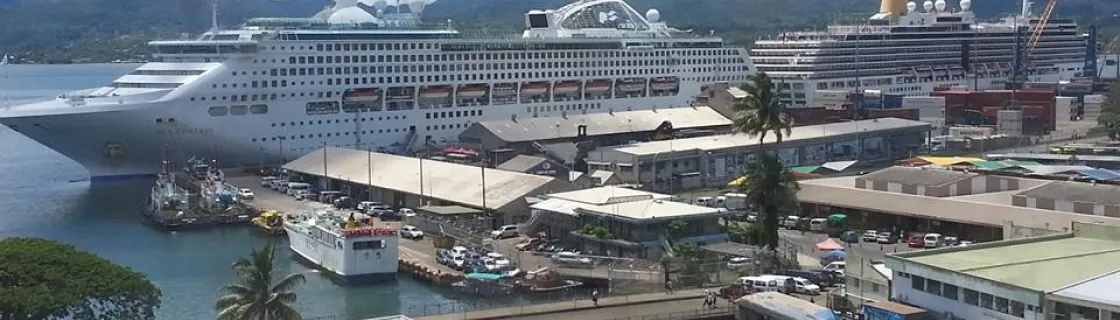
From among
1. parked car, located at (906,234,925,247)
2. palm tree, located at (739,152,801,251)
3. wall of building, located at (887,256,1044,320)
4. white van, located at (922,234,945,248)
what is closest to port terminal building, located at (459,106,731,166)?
parked car, located at (906,234,925,247)

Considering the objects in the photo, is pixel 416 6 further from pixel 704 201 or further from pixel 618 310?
pixel 618 310

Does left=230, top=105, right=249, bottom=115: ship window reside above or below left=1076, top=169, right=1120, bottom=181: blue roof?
above

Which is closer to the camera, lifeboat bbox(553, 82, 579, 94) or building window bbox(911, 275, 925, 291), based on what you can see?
building window bbox(911, 275, 925, 291)

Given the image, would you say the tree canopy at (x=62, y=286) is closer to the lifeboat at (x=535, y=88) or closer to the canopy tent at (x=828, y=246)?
the canopy tent at (x=828, y=246)

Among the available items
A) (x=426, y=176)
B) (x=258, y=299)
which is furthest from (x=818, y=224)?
(x=258, y=299)

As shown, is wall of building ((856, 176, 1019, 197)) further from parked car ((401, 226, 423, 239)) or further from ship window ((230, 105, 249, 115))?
ship window ((230, 105, 249, 115))

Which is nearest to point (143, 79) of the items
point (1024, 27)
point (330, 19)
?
point (330, 19)
